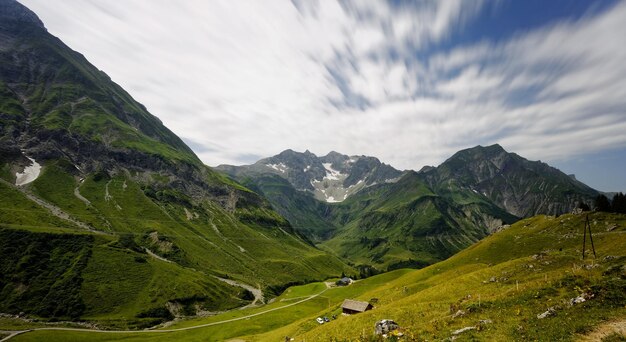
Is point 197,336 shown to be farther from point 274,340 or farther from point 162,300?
point 274,340

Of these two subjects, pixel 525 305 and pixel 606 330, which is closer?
pixel 606 330

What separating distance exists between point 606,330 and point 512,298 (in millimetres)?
11639

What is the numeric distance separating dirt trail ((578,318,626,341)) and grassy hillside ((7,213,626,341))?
426 millimetres

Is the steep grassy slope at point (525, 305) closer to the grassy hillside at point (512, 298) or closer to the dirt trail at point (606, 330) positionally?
the grassy hillside at point (512, 298)

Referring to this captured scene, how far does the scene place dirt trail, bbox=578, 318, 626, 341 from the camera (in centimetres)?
2068

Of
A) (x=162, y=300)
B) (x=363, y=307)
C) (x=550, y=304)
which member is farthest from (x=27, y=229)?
(x=550, y=304)

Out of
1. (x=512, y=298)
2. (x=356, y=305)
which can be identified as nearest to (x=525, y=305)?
(x=512, y=298)

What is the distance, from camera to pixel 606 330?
21.4 m

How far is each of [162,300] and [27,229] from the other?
3442 inches

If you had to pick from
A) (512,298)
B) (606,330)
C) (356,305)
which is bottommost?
(356,305)

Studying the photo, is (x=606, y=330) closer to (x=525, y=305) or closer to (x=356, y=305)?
(x=525, y=305)

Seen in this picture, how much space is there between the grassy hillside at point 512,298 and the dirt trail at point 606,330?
0.43 meters

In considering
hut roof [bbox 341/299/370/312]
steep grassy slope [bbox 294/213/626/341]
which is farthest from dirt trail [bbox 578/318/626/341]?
hut roof [bbox 341/299/370/312]

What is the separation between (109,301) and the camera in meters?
151
